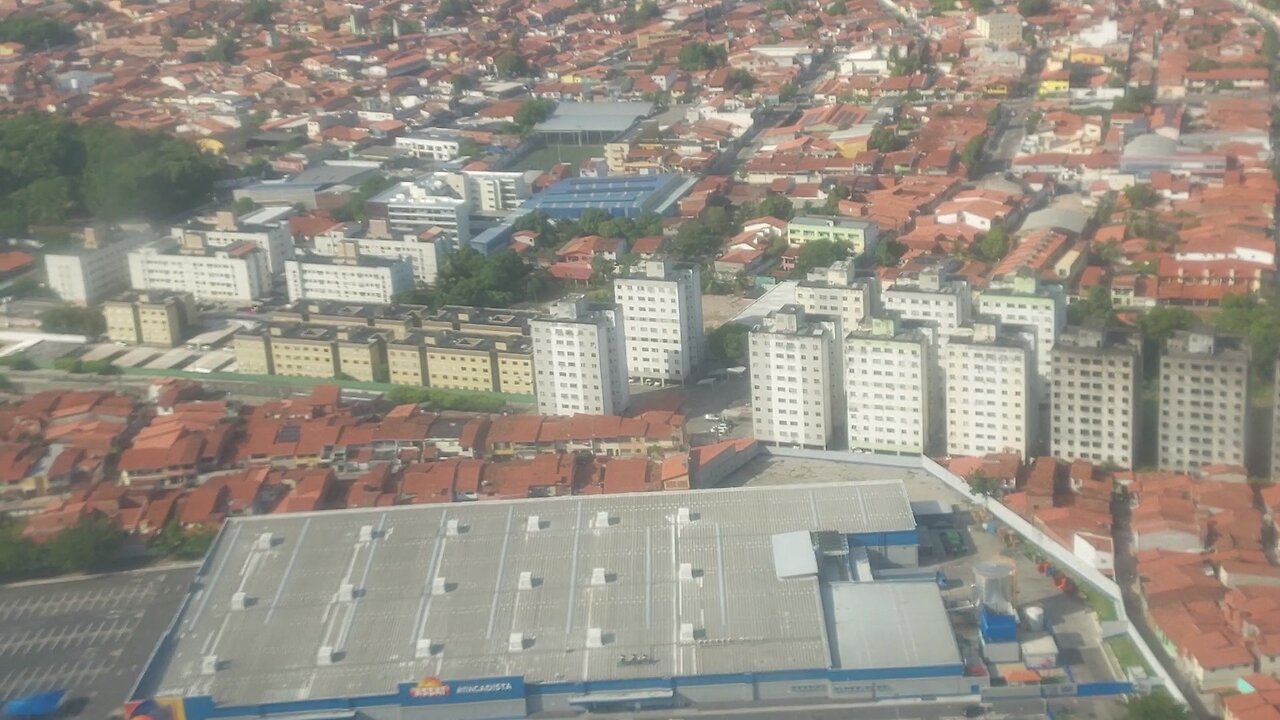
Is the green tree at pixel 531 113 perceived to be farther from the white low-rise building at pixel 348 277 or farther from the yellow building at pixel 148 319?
the yellow building at pixel 148 319

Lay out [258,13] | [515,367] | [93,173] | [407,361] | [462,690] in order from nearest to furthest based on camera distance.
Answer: [462,690] → [515,367] → [407,361] → [93,173] → [258,13]

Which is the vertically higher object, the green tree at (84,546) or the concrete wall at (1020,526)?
the green tree at (84,546)

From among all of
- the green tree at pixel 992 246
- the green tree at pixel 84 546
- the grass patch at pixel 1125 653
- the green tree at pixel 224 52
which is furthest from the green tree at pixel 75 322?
the green tree at pixel 224 52

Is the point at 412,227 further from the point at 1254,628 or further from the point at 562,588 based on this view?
the point at 1254,628

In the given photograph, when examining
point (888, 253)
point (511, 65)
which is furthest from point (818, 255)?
point (511, 65)

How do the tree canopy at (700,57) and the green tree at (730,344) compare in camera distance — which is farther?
the tree canopy at (700,57)

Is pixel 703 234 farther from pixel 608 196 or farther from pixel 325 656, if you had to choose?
pixel 325 656

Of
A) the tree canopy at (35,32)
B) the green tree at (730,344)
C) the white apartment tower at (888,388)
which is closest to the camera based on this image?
the white apartment tower at (888,388)
